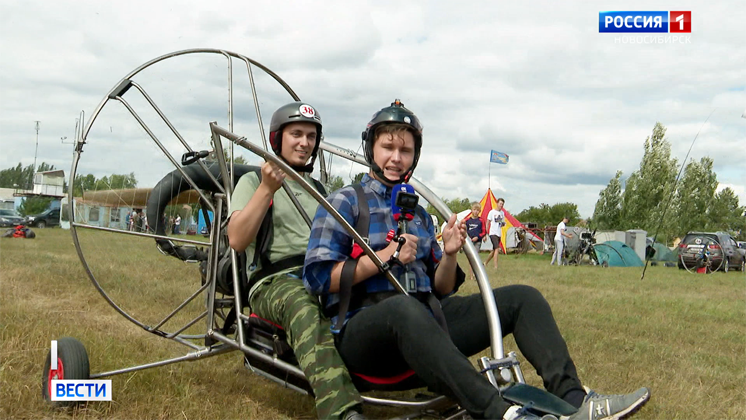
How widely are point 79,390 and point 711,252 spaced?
19415mm

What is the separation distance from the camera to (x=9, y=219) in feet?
132

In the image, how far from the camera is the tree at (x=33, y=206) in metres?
45.1

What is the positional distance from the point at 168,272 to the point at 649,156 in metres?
52.1

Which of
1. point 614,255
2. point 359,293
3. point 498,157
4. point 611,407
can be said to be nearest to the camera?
point 611,407

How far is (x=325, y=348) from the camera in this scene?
2.57 metres

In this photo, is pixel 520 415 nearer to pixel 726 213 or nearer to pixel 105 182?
pixel 105 182

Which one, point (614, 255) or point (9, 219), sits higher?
point (9, 219)

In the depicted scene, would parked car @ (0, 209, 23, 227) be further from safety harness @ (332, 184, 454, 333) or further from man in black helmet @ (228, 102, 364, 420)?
safety harness @ (332, 184, 454, 333)

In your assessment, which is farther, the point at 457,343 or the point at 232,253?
the point at 232,253

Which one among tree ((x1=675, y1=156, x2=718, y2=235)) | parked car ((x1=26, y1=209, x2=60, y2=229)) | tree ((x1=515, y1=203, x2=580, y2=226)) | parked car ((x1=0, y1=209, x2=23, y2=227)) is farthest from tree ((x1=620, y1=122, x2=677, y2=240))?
tree ((x1=515, y1=203, x2=580, y2=226))

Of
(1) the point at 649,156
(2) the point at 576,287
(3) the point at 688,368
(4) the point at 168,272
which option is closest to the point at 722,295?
(2) the point at 576,287

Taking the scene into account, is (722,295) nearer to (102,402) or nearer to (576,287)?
(576,287)

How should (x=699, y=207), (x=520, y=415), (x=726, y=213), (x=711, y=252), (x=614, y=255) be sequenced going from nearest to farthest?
(x=520, y=415) → (x=711, y=252) → (x=614, y=255) → (x=699, y=207) → (x=726, y=213)

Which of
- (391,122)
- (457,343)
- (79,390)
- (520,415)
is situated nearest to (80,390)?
(79,390)
